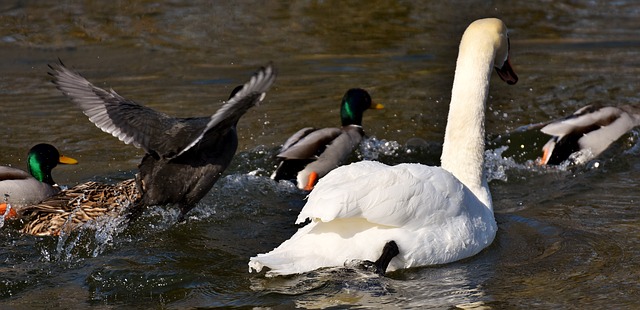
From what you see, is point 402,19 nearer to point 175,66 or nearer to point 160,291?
point 175,66

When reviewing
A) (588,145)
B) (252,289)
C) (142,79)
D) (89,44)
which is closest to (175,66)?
(142,79)

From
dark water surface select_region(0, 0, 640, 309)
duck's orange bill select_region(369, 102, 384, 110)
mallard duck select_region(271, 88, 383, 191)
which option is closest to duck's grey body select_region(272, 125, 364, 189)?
mallard duck select_region(271, 88, 383, 191)

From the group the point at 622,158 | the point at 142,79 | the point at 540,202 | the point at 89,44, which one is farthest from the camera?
the point at 89,44

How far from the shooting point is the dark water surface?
20.1ft

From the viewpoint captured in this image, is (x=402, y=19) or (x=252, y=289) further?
(x=402, y=19)

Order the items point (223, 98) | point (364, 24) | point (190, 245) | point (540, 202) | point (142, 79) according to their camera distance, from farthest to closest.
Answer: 1. point (364, 24)
2. point (142, 79)
3. point (223, 98)
4. point (540, 202)
5. point (190, 245)

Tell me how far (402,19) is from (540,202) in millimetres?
7090

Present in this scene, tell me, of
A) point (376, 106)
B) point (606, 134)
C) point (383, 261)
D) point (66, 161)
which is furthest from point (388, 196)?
point (376, 106)

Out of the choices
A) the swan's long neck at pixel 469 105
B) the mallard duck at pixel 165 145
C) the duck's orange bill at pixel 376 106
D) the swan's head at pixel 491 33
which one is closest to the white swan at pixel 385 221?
the swan's long neck at pixel 469 105

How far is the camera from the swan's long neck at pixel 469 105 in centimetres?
709

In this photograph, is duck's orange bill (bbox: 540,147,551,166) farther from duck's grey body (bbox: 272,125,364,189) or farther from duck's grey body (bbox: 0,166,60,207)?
duck's grey body (bbox: 0,166,60,207)

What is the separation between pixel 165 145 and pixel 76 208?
2.82ft

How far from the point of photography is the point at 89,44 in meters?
13.5

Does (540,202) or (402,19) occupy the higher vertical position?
(402,19)
